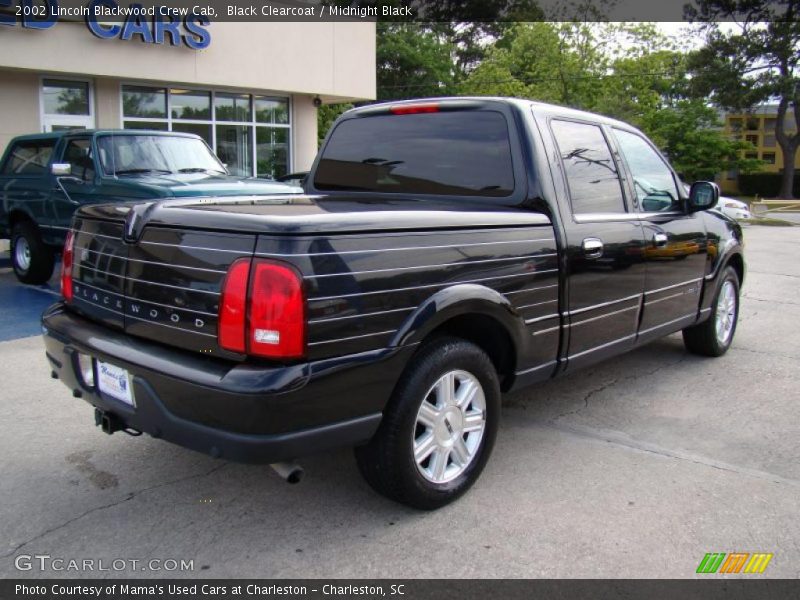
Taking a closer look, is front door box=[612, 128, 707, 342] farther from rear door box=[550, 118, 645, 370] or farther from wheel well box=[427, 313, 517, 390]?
wheel well box=[427, 313, 517, 390]

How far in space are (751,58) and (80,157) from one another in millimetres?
40649

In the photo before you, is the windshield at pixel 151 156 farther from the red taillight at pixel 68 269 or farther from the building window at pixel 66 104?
the building window at pixel 66 104

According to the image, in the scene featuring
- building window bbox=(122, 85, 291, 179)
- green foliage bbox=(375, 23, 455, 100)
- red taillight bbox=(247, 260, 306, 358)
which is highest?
green foliage bbox=(375, 23, 455, 100)

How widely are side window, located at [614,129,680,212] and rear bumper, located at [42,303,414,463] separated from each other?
2549 mm

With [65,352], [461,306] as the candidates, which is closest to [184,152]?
[65,352]

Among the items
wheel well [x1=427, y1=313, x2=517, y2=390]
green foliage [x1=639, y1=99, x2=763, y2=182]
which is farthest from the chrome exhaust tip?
green foliage [x1=639, y1=99, x2=763, y2=182]

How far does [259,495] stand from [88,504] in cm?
78

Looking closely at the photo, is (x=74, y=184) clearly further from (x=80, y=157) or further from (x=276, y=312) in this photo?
(x=276, y=312)

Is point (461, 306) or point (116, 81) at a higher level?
point (116, 81)

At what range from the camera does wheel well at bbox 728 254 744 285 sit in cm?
613

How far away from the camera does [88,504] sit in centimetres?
339

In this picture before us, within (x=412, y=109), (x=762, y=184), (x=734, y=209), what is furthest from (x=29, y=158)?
(x=762, y=184)

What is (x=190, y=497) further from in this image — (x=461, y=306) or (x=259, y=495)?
(x=461, y=306)

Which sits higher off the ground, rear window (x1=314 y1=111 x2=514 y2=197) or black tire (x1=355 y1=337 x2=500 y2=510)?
rear window (x1=314 y1=111 x2=514 y2=197)
